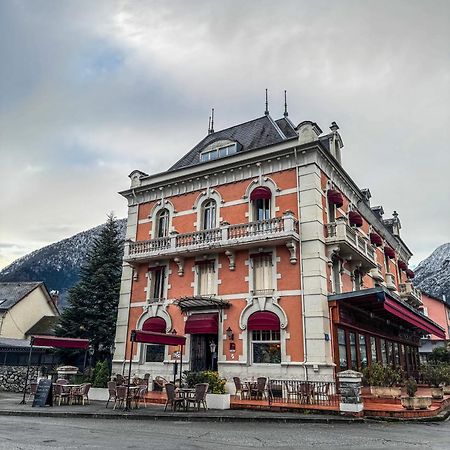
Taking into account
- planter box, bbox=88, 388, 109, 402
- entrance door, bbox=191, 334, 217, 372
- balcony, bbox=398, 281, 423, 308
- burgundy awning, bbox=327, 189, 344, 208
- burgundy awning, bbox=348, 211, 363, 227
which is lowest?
planter box, bbox=88, 388, 109, 402

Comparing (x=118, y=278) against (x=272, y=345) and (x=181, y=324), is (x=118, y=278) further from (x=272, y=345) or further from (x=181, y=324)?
(x=272, y=345)

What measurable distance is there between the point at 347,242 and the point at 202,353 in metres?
8.26

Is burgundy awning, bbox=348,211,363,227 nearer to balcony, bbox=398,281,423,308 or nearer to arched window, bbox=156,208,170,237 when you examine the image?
arched window, bbox=156,208,170,237

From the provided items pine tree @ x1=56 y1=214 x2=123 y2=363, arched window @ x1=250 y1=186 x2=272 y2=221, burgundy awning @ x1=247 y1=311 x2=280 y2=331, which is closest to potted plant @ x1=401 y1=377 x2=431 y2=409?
burgundy awning @ x1=247 y1=311 x2=280 y2=331

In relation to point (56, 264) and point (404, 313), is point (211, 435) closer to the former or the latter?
point (404, 313)

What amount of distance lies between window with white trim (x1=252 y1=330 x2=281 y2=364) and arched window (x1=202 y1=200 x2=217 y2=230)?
5.90m

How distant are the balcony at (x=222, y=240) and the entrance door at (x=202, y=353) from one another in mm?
3945

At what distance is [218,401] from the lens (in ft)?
47.8

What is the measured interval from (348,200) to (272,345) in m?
9.38

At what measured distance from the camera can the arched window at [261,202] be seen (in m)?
19.7

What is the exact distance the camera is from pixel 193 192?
876 inches

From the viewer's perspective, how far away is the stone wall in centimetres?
2517

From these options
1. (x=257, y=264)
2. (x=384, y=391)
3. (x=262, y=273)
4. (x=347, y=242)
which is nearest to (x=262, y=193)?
(x=257, y=264)

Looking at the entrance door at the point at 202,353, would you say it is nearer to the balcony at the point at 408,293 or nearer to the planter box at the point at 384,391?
the planter box at the point at 384,391
